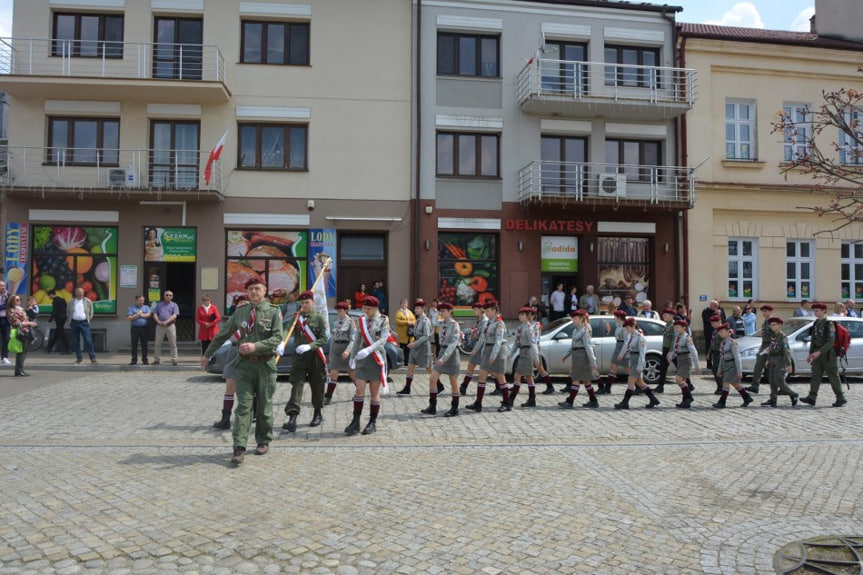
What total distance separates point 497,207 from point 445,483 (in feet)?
49.0

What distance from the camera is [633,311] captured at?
1830cm

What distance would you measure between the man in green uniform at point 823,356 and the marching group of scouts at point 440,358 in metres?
0.02

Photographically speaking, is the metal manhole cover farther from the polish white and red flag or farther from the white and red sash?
the polish white and red flag

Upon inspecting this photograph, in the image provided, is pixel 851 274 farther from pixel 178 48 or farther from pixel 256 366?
pixel 178 48

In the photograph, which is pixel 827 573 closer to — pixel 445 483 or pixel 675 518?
pixel 675 518

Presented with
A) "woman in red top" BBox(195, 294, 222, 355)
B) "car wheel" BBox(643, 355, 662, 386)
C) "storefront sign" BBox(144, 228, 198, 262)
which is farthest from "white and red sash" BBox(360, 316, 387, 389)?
"storefront sign" BBox(144, 228, 198, 262)

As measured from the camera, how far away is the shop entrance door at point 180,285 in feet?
63.6

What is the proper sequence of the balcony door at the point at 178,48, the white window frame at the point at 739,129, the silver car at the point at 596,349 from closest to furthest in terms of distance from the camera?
1. the silver car at the point at 596,349
2. the balcony door at the point at 178,48
3. the white window frame at the point at 739,129

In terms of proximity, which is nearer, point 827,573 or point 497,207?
point 827,573

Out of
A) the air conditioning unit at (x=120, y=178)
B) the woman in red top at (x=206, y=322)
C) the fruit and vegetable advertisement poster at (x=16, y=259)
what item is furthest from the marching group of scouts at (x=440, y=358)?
the fruit and vegetable advertisement poster at (x=16, y=259)

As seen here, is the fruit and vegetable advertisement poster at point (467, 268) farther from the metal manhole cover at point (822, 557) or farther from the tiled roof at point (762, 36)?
the metal manhole cover at point (822, 557)

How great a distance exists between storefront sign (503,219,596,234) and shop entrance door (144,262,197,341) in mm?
9683

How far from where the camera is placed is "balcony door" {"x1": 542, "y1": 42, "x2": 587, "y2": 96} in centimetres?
2062

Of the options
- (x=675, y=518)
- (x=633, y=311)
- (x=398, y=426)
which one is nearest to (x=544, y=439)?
(x=398, y=426)
